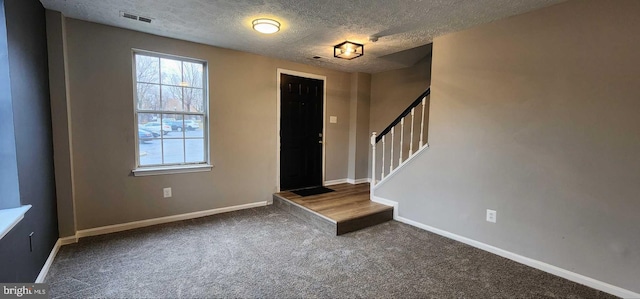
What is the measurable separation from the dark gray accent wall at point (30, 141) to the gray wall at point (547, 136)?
11.8 ft

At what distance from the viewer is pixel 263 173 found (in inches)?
165


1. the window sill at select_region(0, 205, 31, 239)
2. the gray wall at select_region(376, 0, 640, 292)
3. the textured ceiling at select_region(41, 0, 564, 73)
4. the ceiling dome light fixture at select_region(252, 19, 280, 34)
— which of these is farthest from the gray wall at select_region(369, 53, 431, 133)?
the window sill at select_region(0, 205, 31, 239)

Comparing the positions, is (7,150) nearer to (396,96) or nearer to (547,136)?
(547,136)

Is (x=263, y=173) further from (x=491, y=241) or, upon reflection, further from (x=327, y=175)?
(x=491, y=241)

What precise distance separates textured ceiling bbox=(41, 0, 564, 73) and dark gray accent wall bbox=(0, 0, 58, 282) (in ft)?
1.63

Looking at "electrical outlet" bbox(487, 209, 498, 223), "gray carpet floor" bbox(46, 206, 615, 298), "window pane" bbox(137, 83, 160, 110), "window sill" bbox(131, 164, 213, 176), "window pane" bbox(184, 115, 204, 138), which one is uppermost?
"window pane" bbox(137, 83, 160, 110)

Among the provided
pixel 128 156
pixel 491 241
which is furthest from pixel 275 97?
pixel 491 241

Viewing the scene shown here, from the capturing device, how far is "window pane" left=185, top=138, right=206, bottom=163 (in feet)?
11.7

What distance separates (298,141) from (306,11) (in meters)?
2.47

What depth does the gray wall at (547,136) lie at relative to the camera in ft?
6.59

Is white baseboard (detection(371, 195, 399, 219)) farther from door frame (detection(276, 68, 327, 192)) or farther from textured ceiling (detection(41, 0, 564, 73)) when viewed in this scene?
textured ceiling (detection(41, 0, 564, 73))

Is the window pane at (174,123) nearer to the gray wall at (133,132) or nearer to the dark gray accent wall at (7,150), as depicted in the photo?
the gray wall at (133,132)

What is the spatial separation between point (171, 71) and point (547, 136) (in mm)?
4086

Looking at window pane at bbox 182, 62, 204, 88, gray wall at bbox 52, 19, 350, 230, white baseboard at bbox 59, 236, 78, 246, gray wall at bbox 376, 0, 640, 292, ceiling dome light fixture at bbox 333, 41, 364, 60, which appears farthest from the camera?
window pane at bbox 182, 62, 204, 88
